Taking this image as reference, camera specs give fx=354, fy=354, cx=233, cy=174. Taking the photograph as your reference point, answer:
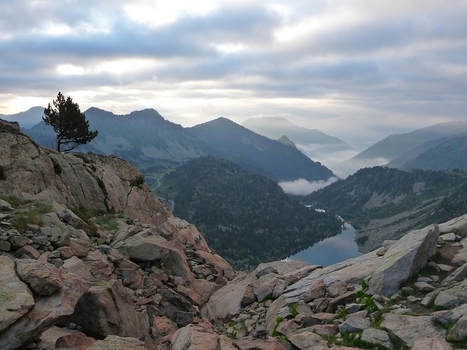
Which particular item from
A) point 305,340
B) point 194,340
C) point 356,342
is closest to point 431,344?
point 356,342

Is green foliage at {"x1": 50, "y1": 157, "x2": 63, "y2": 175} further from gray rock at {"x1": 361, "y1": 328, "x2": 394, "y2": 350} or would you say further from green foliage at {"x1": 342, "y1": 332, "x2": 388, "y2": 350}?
gray rock at {"x1": 361, "y1": 328, "x2": 394, "y2": 350}

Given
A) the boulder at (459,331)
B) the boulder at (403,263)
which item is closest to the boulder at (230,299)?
the boulder at (403,263)

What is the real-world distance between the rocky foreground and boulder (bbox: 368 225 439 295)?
0.07 meters

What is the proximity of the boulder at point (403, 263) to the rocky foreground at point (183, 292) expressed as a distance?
67 mm

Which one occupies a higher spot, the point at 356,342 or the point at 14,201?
the point at 14,201

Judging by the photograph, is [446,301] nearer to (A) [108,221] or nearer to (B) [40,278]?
(B) [40,278]

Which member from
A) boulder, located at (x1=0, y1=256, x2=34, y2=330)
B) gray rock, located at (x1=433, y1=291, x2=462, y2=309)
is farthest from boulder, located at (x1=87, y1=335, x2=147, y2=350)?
gray rock, located at (x1=433, y1=291, x2=462, y2=309)

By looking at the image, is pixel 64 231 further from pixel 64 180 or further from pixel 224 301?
pixel 64 180

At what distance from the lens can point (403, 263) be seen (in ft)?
67.5

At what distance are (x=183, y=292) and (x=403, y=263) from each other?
15.0m

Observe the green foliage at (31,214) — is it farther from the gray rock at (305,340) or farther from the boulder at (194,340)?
the gray rock at (305,340)

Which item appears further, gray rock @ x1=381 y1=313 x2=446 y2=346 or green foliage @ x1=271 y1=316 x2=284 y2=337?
green foliage @ x1=271 y1=316 x2=284 y2=337

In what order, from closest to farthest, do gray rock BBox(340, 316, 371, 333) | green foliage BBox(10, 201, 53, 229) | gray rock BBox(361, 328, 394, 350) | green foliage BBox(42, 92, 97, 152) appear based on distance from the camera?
gray rock BBox(361, 328, 394, 350)
gray rock BBox(340, 316, 371, 333)
green foliage BBox(10, 201, 53, 229)
green foliage BBox(42, 92, 97, 152)

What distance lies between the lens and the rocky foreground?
1455 centimetres
